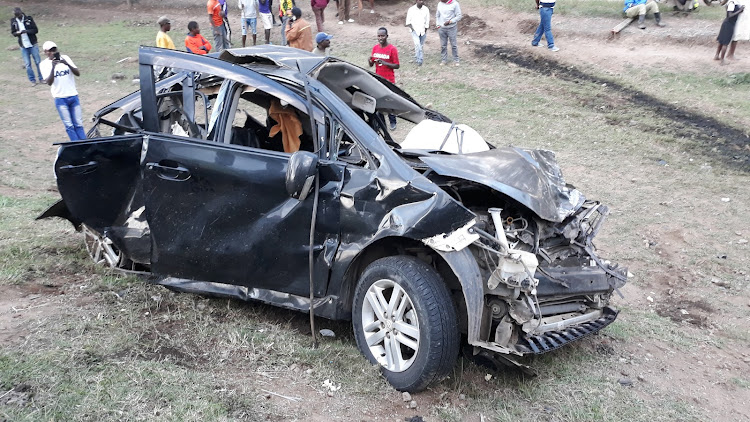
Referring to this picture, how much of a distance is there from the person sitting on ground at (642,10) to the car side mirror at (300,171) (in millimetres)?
14176

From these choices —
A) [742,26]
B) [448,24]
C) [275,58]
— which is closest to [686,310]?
[275,58]

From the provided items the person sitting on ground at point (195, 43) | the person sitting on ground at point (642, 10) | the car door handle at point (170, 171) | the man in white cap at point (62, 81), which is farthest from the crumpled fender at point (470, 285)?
the person sitting on ground at point (642, 10)

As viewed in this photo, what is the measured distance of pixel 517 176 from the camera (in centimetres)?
442

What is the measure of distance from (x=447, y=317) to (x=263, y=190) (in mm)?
1469

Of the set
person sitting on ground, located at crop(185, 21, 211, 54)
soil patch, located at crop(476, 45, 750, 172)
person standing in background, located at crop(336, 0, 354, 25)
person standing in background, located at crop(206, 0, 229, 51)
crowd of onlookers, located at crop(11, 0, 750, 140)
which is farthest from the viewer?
person standing in background, located at crop(336, 0, 354, 25)

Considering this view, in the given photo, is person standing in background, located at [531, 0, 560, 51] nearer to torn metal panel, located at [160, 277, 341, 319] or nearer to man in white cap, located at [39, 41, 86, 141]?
man in white cap, located at [39, 41, 86, 141]

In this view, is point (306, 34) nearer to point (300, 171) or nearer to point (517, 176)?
point (517, 176)

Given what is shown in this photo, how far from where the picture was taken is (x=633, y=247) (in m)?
6.89

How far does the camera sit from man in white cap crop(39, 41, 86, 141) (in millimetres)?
9789

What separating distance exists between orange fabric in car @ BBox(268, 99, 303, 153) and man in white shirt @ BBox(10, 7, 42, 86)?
41.9ft

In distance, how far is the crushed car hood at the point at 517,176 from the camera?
4281 millimetres

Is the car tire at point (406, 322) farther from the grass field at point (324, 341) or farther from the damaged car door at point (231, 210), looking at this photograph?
the damaged car door at point (231, 210)

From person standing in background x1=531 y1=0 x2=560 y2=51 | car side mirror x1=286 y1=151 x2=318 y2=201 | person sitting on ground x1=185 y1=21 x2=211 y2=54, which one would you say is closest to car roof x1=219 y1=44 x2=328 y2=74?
car side mirror x1=286 y1=151 x2=318 y2=201

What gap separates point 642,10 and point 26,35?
48.0 ft
